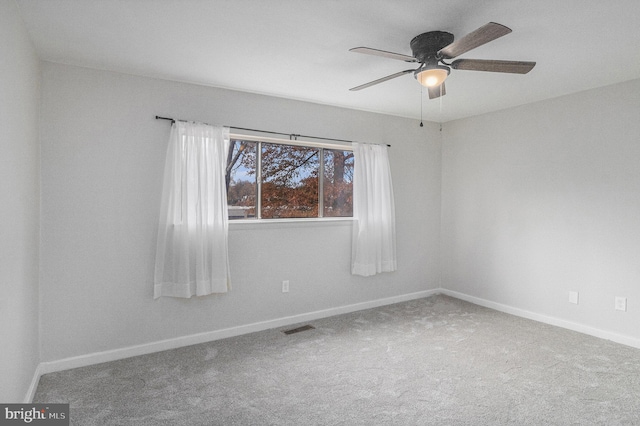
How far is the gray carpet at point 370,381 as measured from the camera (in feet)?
7.27

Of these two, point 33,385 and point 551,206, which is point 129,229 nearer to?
point 33,385

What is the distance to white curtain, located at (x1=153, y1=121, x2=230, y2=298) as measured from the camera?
3.17 meters

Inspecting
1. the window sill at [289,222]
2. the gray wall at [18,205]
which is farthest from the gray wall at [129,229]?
the gray wall at [18,205]

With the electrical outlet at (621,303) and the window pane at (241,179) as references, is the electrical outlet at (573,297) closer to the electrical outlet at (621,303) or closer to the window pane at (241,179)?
the electrical outlet at (621,303)

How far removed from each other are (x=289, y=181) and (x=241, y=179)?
0.56m

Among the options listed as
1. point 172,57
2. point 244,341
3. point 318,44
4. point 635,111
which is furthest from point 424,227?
point 172,57

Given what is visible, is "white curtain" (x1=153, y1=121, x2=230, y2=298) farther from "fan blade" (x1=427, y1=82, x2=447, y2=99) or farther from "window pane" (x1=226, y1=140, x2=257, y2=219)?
"fan blade" (x1=427, y1=82, x2=447, y2=99)

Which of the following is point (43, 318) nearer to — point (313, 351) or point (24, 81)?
point (24, 81)

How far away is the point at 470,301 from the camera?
15.4ft

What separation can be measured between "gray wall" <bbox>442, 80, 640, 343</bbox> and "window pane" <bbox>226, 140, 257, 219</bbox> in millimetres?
2772

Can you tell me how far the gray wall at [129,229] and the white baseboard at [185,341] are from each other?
Result: 5cm

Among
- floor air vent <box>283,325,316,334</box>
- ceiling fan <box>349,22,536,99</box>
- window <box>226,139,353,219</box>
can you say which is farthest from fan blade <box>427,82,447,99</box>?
floor air vent <box>283,325,316,334</box>

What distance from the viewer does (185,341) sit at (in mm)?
3291

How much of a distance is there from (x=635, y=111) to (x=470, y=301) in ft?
8.72
